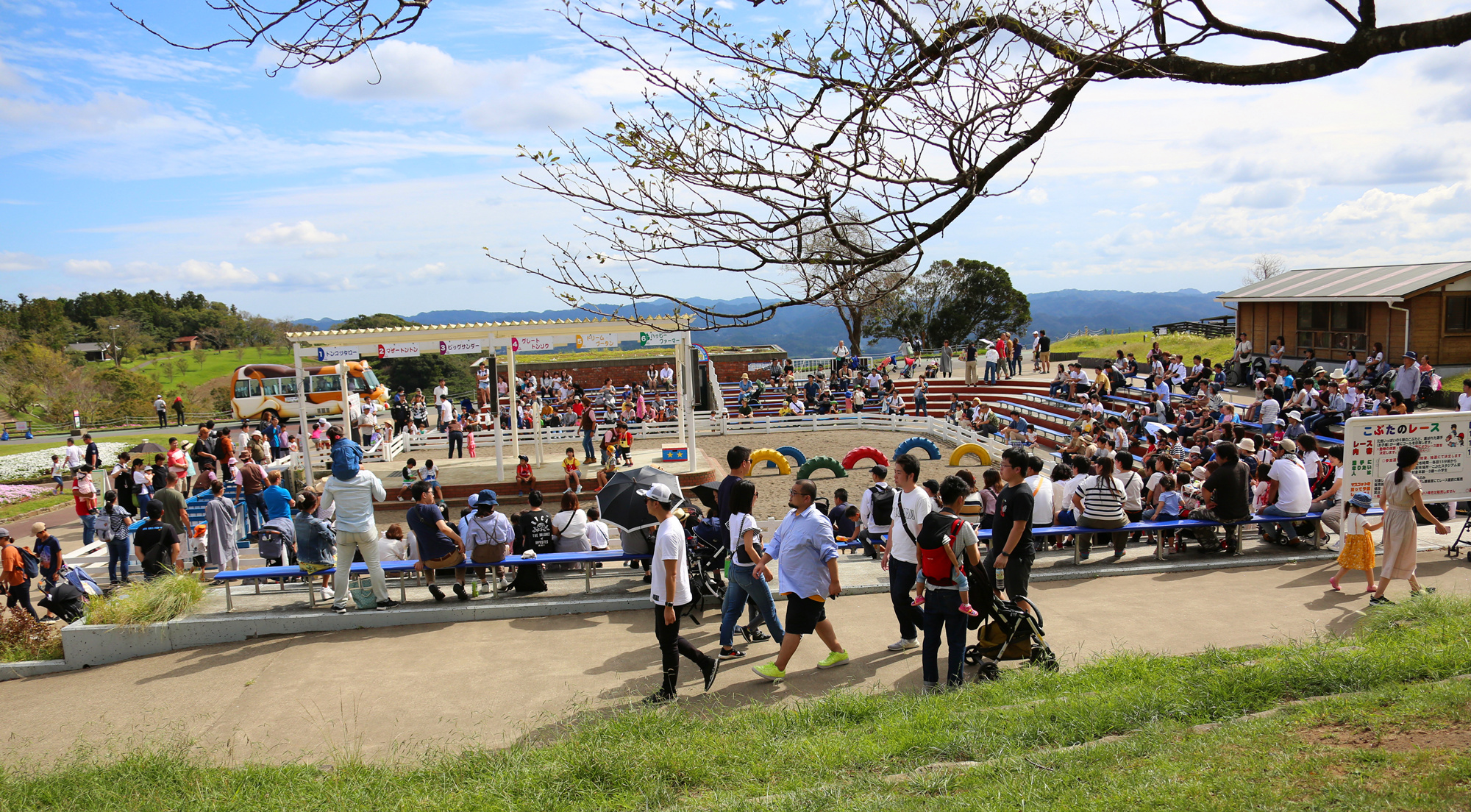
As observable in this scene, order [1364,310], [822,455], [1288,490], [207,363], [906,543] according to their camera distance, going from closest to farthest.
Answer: [906,543] < [1288,490] < [1364,310] < [822,455] < [207,363]

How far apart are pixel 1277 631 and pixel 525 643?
581cm

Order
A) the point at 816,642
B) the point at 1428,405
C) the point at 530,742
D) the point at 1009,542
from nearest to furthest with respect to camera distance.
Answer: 1. the point at 530,742
2. the point at 1009,542
3. the point at 816,642
4. the point at 1428,405

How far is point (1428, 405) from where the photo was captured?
17109 mm

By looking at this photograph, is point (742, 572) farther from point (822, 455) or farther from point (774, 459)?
point (822, 455)

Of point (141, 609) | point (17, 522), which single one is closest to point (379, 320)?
point (17, 522)

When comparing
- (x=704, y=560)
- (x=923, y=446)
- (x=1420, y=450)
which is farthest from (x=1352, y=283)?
(x=704, y=560)

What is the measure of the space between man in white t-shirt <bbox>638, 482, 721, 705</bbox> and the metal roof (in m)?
22.3

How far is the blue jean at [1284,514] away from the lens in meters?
8.46

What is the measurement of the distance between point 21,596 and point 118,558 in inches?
69.8

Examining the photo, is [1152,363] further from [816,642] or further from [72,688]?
[72,688]

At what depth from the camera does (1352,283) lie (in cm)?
2345

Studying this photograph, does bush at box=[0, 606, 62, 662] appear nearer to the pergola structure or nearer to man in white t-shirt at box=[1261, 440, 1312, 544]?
the pergola structure

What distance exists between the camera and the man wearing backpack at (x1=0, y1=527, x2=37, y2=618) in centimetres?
919

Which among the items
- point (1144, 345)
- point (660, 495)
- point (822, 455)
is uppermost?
point (1144, 345)
